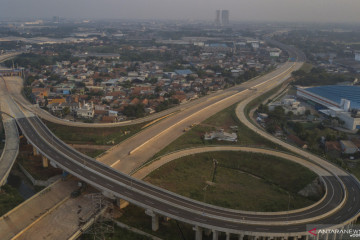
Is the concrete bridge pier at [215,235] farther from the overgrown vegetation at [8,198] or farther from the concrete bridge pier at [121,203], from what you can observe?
the overgrown vegetation at [8,198]

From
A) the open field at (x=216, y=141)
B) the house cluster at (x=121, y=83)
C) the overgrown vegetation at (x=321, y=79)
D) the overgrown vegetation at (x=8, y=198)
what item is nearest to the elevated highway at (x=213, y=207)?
the overgrown vegetation at (x=8, y=198)

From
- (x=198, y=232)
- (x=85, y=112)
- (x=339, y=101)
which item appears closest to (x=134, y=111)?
(x=85, y=112)

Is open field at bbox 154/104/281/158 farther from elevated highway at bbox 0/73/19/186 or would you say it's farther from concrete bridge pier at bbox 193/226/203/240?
elevated highway at bbox 0/73/19/186

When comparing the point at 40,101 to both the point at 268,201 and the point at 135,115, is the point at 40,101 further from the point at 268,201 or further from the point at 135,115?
the point at 268,201

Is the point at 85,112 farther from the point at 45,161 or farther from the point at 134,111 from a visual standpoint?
the point at 45,161

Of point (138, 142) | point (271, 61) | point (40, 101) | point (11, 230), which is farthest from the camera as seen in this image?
point (271, 61)

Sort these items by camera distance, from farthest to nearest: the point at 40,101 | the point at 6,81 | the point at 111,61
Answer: the point at 111,61 → the point at 6,81 → the point at 40,101

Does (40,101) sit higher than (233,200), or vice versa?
(40,101)

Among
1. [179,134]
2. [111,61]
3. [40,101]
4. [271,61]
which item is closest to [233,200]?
[179,134]

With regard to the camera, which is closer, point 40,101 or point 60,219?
point 60,219
